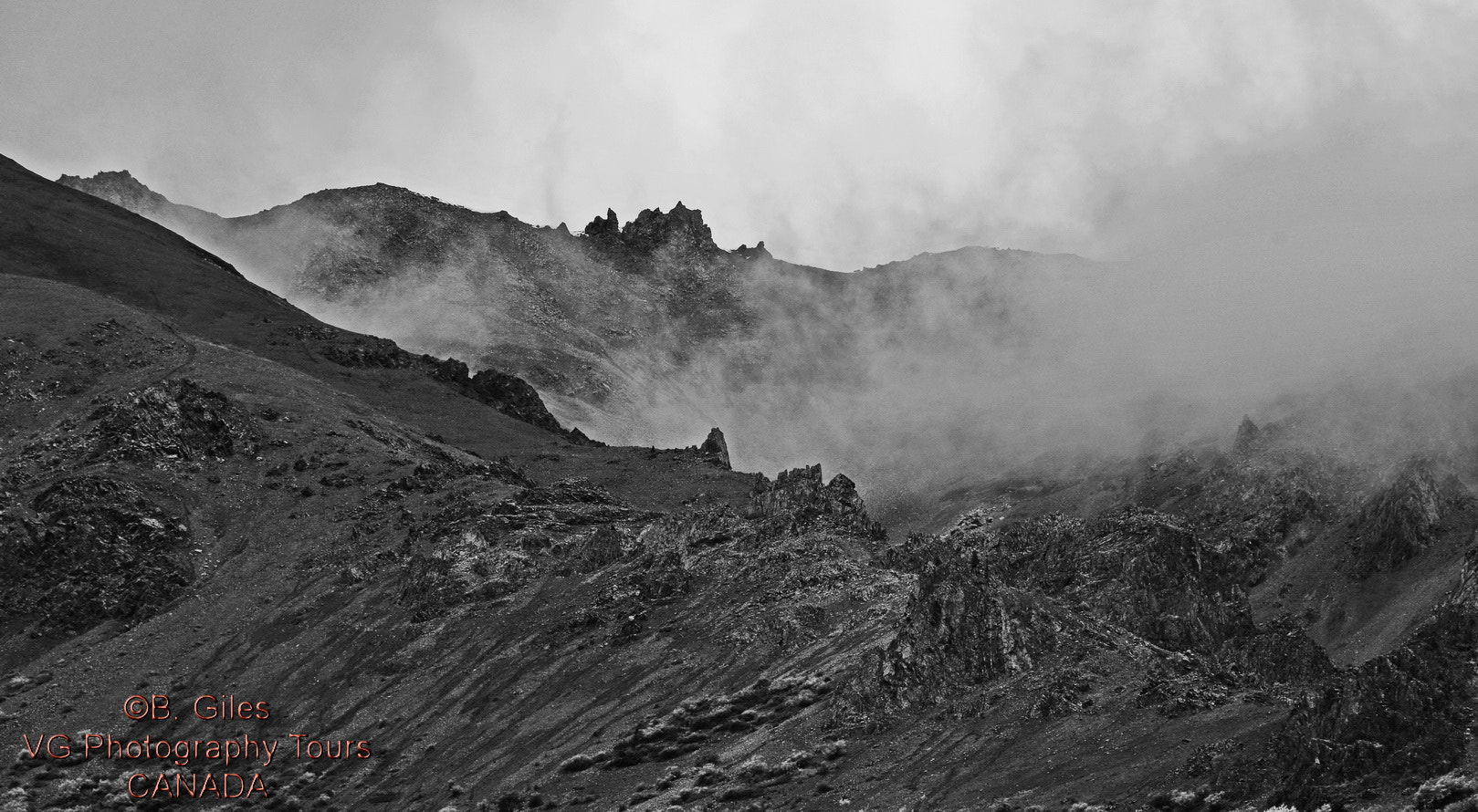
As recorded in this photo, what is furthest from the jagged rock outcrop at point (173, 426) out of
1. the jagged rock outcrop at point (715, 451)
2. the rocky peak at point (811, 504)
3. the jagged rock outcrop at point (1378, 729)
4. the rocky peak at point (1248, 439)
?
the rocky peak at point (1248, 439)

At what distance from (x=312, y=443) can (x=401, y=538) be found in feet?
89.2

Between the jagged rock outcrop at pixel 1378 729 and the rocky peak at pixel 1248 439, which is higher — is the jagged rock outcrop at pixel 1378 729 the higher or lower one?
the lower one

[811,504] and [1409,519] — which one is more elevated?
[811,504]

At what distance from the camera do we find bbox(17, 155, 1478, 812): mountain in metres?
58.0

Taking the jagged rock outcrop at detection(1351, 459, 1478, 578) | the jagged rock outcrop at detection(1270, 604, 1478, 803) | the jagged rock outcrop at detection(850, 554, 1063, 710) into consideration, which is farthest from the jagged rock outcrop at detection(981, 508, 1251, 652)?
the jagged rock outcrop at detection(1351, 459, 1478, 578)

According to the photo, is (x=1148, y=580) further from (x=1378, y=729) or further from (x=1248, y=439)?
(x=1248, y=439)

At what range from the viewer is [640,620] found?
91062mm

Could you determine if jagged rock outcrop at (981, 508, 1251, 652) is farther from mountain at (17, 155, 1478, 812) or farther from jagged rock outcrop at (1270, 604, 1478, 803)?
jagged rock outcrop at (1270, 604, 1478, 803)

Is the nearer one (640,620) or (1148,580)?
(1148,580)

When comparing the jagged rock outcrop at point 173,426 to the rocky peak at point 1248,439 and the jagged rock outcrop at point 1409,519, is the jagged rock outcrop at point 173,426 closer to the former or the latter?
the jagged rock outcrop at point 1409,519

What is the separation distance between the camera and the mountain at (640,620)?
57969 millimetres

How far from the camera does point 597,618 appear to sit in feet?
307

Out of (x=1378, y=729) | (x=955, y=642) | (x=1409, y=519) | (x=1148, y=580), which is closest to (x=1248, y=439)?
(x=1409, y=519)

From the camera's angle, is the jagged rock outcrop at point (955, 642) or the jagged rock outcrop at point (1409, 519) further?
the jagged rock outcrop at point (1409, 519)
